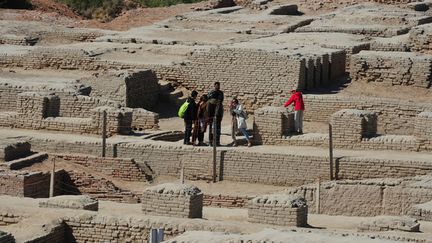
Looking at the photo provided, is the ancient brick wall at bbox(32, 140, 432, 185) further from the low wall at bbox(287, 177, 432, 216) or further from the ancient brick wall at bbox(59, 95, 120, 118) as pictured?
the ancient brick wall at bbox(59, 95, 120, 118)

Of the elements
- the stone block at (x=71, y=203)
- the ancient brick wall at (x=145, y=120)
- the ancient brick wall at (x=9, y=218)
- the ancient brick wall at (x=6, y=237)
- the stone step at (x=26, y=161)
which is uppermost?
the ancient brick wall at (x=6, y=237)

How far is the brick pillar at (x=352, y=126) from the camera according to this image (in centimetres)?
2831

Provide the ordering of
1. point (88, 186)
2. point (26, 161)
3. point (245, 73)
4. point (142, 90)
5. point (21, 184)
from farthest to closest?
point (245, 73) → point (142, 90) → point (26, 161) → point (88, 186) → point (21, 184)

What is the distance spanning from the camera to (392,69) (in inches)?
1342

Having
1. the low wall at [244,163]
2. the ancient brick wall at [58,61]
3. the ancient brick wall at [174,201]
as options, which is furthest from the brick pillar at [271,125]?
the ancient brick wall at [174,201]

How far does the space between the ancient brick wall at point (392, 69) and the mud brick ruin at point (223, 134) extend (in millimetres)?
41

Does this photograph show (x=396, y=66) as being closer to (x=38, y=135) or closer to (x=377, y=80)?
(x=377, y=80)

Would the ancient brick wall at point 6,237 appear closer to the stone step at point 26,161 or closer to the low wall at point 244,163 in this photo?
the stone step at point 26,161

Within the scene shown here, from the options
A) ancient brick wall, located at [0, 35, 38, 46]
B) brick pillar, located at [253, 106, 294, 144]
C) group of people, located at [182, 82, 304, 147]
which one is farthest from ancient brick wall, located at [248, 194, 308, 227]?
ancient brick wall, located at [0, 35, 38, 46]

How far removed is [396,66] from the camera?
34031 mm

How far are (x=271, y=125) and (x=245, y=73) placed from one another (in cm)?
519

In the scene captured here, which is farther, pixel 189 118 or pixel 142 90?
pixel 142 90

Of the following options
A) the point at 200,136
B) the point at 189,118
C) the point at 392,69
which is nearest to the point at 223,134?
the point at 200,136

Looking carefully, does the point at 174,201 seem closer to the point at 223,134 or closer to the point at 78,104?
the point at 223,134
